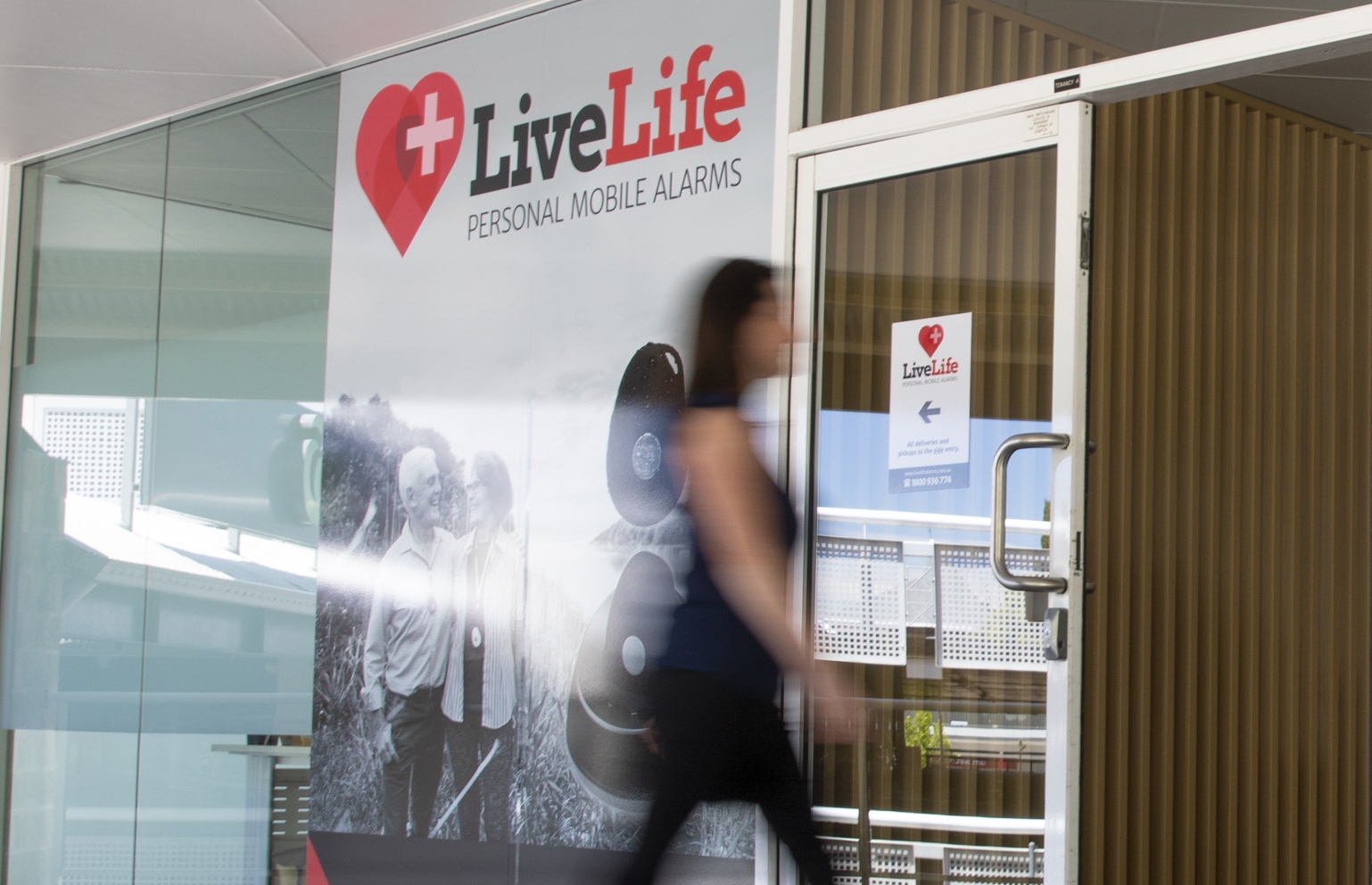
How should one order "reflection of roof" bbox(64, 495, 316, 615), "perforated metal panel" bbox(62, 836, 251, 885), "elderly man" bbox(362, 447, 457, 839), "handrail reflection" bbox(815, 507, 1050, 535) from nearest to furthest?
"handrail reflection" bbox(815, 507, 1050, 535) < "elderly man" bbox(362, 447, 457, 839) < "reflection of roof" bbox(64, 495, 316, 615) < "perforated metal panel" bbox(62, 836, 251, 885)

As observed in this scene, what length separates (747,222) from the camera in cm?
394

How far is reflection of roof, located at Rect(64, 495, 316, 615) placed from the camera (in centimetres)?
505

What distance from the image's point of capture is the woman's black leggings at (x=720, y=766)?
2.49 m

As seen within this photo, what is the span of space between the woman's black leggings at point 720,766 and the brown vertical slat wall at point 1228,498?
1.84 metres

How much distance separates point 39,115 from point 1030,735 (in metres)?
4.62

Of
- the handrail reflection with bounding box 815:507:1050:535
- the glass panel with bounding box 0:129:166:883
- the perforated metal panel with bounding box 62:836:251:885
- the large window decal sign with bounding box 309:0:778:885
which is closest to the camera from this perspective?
the handrail reflection with bounding box 815:507:1050:535

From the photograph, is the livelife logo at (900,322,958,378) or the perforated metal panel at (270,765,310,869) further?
the perforated metal panel at (270,765,310,869)

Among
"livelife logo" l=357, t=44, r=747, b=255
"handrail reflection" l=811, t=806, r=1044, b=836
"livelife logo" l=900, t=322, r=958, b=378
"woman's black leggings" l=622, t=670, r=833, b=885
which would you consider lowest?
"handrail reflection" l=811, t=806, r=1044, b=836

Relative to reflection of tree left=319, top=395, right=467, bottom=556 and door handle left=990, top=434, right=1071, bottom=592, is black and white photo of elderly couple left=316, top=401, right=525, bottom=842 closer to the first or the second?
reflection of tree left=319, top=395, right=467, bottom=556

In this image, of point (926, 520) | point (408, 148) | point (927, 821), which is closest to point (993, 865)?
point (927, 821)

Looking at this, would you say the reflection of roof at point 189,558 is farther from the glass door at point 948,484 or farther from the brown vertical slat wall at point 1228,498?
the brown vertical slat wall at point 1228,498

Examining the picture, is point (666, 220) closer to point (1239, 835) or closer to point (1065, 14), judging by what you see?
point (1065, 14)

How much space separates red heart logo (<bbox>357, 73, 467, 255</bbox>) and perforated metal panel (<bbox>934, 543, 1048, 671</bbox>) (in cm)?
231

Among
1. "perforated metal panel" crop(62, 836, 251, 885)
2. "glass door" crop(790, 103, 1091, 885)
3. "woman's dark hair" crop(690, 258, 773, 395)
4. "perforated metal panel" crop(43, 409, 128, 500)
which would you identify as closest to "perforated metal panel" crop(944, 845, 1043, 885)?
"glass door" crop(790, 103, 1091, 885)
